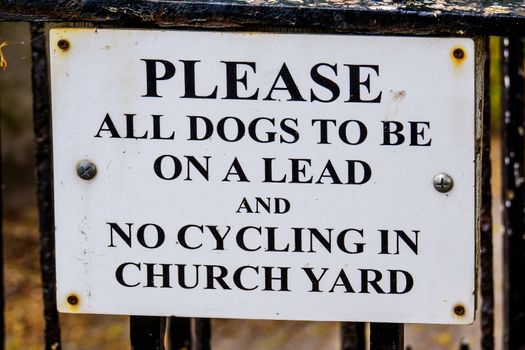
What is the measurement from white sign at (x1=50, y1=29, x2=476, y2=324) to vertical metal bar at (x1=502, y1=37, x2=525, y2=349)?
81 cm

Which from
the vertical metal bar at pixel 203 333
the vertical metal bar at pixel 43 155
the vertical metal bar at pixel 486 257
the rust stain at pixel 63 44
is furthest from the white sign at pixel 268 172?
the vertical metal bar at pixel 203 333

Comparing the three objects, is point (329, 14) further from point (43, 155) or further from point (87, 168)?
point (43, 155)

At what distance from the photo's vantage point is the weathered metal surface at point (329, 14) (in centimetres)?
159

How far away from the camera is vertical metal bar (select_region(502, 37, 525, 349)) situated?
239cm

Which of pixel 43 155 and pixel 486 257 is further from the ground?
pixel 43 155

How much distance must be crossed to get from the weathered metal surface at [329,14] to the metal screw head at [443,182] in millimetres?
274

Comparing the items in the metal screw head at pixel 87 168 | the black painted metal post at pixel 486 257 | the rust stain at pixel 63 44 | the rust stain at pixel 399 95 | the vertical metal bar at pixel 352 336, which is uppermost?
the rust stain at pixel 63 44

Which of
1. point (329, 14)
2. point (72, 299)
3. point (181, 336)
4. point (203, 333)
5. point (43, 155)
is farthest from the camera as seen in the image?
point (203, 333)

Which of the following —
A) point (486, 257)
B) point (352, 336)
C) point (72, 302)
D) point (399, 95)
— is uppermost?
point (399, 95)

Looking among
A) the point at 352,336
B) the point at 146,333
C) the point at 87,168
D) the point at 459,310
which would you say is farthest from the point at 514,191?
the point at 87,168

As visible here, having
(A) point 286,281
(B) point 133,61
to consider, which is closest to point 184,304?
(A) point 286,281

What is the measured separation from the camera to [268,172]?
5.46 feet

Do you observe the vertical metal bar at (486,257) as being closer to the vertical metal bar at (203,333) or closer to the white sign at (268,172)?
the white sign at (268,172)

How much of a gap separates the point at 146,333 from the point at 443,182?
27.0 inches
